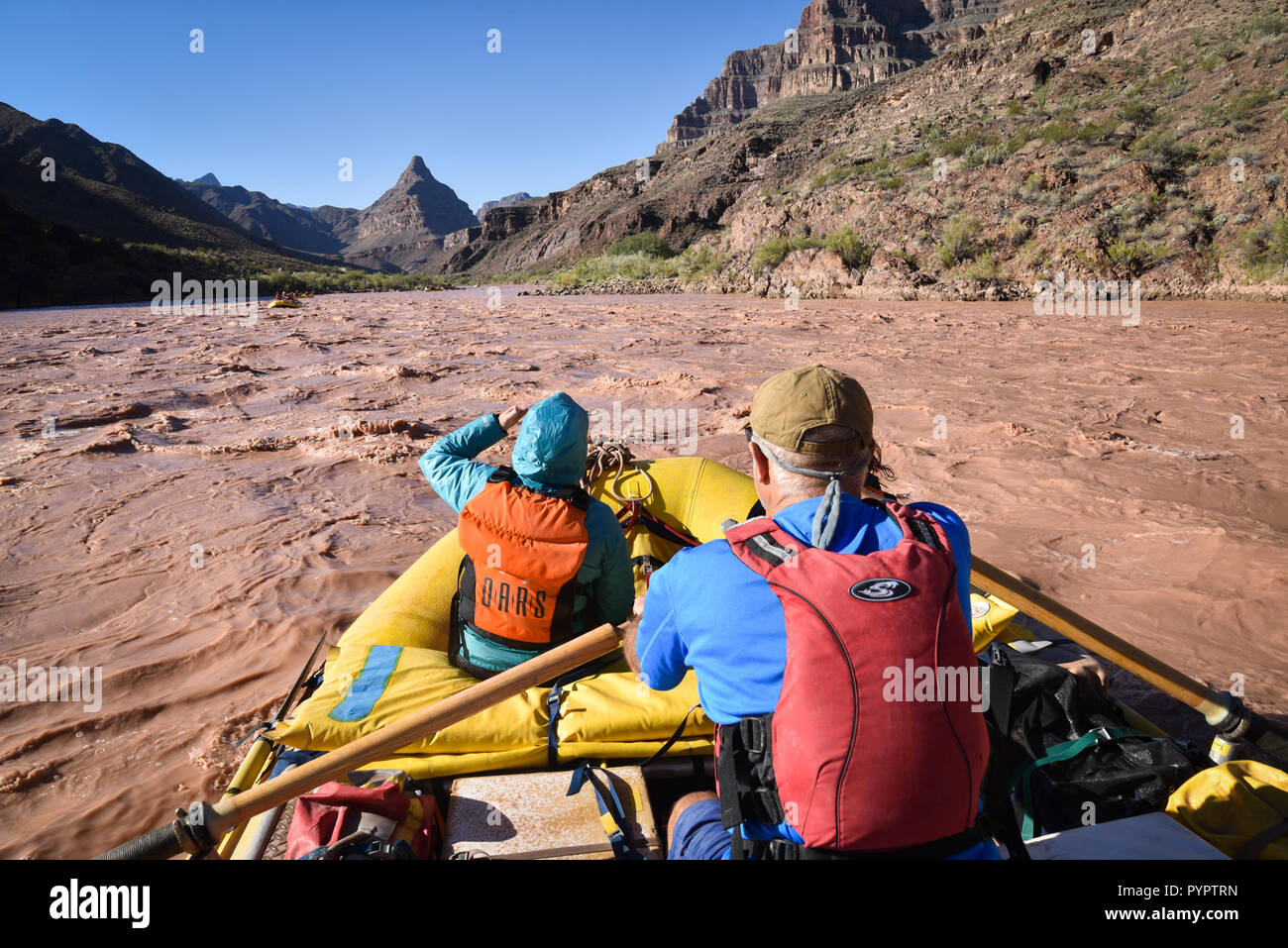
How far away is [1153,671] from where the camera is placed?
2.21 meters

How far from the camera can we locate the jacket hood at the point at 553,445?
216 cm

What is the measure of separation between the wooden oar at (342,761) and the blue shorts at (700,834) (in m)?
0.46

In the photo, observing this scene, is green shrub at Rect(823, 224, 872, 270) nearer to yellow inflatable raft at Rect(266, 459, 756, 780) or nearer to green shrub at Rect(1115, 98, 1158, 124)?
green shrub at Rect(1115, 98, 1158, 124)

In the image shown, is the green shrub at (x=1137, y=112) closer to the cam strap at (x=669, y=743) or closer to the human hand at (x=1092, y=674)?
the human hand at (x=1092, y=674)

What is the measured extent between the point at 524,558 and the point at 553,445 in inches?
14.7

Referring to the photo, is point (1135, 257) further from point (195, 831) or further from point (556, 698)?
point (195, 831)

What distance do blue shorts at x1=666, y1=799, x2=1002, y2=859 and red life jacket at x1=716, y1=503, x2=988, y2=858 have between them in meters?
0.37

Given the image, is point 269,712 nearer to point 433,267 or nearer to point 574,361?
point 574,361

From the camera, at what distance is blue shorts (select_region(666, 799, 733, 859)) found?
152cm

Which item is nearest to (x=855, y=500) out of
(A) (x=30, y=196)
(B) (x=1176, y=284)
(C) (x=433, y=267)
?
(B) (x=1176, y=284)

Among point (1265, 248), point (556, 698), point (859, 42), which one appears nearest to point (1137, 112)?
point (1265, 248)
